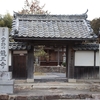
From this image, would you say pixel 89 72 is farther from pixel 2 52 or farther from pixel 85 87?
pixel 2 52

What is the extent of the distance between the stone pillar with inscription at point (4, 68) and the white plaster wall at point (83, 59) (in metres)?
5.08

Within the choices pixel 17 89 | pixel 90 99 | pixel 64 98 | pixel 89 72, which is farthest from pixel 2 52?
pixel 89 72

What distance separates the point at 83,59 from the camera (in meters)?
A: 13.4

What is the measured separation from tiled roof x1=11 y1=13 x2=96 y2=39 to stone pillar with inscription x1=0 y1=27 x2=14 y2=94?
6.46ft

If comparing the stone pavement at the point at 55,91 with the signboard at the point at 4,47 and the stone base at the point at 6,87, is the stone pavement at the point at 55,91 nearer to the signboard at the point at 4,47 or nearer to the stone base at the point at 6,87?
the stone base at the point at 6,87

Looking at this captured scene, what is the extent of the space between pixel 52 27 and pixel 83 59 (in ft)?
9.42

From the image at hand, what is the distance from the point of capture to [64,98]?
9.37 meters

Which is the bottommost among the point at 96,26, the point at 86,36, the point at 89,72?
the point at 89,72

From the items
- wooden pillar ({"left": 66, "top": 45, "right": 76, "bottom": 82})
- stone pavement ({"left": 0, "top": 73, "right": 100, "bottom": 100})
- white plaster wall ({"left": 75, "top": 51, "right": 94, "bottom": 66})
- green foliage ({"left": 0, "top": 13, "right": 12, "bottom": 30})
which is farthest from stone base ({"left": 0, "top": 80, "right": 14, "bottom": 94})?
green foliage ({"left": 0, "top": 13, "right": 12, "bottom": 30})

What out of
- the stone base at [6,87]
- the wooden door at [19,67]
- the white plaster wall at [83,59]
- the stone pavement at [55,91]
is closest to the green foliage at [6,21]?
the wooden door at [19,67]

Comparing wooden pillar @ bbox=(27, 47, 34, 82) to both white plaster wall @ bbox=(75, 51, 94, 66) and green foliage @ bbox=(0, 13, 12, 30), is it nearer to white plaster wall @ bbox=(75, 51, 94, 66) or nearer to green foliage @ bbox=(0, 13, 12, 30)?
white plaster wall @ bbox=(75, 51, 94, 66)

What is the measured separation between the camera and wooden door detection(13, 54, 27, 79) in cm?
1309

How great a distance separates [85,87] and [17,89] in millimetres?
3728

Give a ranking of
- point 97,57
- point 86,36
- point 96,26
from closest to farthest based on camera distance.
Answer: point 86,36 → point 97,57 → point 96,26
